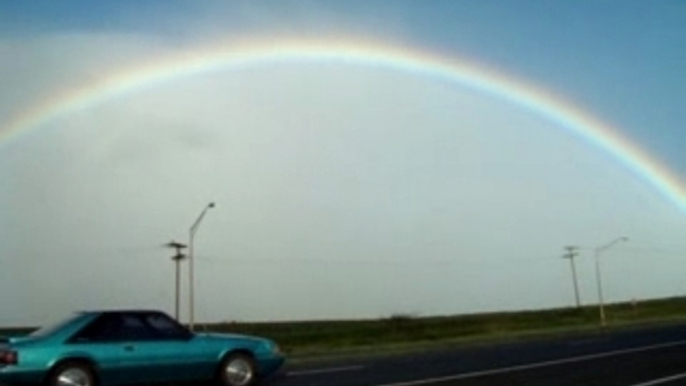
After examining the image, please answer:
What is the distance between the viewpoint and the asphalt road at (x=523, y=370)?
52.8ft

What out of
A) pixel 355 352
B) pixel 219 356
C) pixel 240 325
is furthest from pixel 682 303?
pixel 219 356

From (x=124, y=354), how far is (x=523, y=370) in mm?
8655

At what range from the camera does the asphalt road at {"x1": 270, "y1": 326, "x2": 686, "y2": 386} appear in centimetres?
1609

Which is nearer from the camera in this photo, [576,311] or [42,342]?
[42,342]

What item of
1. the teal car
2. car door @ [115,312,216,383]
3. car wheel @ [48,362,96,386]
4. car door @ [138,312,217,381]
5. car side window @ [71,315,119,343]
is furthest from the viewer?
car door @ [138,312,217,381]

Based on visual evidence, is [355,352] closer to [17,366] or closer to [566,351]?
[566,351]

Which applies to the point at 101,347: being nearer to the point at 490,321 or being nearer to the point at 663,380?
the point at 663,380

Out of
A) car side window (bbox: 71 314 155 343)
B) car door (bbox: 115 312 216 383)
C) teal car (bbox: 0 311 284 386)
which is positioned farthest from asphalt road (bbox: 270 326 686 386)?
car side window (bbox: 71 314 155 343)

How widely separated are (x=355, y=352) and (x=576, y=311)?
7304cm

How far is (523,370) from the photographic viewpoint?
61.6 feet

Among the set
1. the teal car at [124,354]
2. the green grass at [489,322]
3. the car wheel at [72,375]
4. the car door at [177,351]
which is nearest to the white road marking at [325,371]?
the teal car at [124,354]

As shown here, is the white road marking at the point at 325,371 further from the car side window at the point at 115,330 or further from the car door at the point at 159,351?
the car side window at the point at 115,330

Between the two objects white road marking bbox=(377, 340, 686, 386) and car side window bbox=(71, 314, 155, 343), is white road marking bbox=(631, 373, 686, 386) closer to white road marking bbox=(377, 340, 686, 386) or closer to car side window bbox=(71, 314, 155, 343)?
white road marking bbox=(377, 340, 686, 386)

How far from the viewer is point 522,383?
15.8 metres
